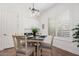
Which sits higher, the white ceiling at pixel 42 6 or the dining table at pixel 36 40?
the white ceiling at pixel 42 6

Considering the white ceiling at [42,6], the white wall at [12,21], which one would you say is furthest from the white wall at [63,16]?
the white wall at [12,21]

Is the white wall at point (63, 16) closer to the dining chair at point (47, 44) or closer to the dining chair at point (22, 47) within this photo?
the dining chair at point (47, 44)

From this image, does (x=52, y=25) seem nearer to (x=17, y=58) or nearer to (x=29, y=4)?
(x=29, y=4)

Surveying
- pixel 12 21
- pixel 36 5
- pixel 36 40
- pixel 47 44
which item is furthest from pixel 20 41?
pixel 36 5

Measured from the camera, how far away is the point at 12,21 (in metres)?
2.47

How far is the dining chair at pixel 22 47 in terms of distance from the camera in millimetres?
2473

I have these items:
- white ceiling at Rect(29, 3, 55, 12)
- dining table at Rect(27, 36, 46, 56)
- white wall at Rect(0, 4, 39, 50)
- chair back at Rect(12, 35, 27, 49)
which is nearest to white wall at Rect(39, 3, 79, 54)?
white ceiling at Rect(29, 3, 55, 12)

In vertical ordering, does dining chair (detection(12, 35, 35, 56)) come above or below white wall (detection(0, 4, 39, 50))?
below

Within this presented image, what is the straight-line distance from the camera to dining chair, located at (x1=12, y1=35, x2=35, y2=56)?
247 centimetres

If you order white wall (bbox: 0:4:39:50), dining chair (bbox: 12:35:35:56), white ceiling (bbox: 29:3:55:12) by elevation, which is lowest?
dining chair (bbox: 12:35:35:56)

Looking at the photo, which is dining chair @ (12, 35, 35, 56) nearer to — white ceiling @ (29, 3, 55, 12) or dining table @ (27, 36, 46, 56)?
dining table @ (27, 36, 46, 56)

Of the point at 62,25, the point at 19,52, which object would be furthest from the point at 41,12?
the point at 19,52

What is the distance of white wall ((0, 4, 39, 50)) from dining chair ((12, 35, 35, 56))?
0.14 metres

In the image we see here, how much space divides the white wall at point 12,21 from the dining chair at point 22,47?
143 mm
